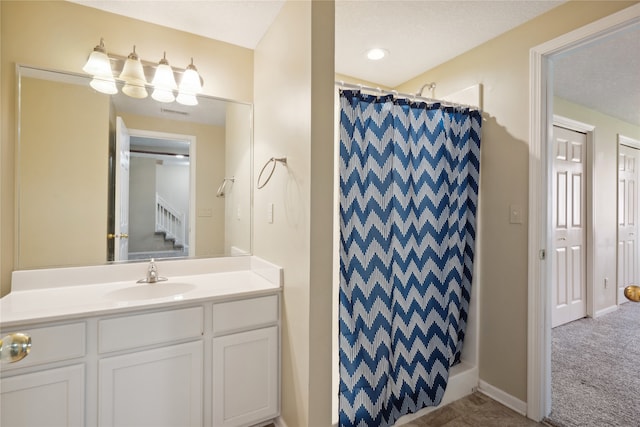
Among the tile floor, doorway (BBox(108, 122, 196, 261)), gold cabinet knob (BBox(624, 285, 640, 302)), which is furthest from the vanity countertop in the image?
gold cabinet knob (BBox(624, 285, 640, 302))

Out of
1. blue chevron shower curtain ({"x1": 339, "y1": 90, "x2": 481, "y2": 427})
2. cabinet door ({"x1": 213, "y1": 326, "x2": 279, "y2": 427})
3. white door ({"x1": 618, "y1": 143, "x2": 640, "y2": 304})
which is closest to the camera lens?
cabinet door ({"x1": 213, "y1": 326, "x2": 279, "y2": 427})

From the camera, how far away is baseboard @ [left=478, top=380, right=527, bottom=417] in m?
1.92

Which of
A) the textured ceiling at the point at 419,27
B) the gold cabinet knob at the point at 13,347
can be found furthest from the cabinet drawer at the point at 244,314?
the textured ceiling at the point at 419,27

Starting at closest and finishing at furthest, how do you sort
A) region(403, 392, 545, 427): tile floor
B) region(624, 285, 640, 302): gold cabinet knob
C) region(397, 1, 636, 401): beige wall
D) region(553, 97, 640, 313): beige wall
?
region(624, 285, 640, 302): gold cabinet knob, region(403, 392, 545, 427): tile floor, region(397, 1, 636, 401): beige wall, region(553, 97, 640, 313): beige wall

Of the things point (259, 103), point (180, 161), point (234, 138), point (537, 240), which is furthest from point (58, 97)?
point (537, 240)

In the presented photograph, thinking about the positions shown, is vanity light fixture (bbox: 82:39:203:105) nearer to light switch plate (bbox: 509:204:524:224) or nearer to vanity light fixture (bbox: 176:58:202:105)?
vanity light fixture (bbox: 176:58:202:105)

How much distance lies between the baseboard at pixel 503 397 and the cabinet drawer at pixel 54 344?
7.78 ft

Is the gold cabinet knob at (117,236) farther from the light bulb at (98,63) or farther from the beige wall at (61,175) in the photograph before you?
the light bulb at (98,63)

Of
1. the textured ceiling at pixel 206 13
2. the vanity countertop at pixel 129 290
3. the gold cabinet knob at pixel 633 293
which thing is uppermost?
the textured ceiling at pixel 206 13

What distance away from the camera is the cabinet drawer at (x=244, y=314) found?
161cm

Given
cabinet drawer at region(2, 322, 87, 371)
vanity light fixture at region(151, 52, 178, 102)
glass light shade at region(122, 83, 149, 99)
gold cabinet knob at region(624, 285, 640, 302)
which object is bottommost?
cabinet drawer at region(2, 322, 87, 371)

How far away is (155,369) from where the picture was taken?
4.83 ft

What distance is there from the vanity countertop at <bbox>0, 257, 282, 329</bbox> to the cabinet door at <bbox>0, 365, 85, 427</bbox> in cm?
23

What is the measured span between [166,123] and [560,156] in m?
3.78
